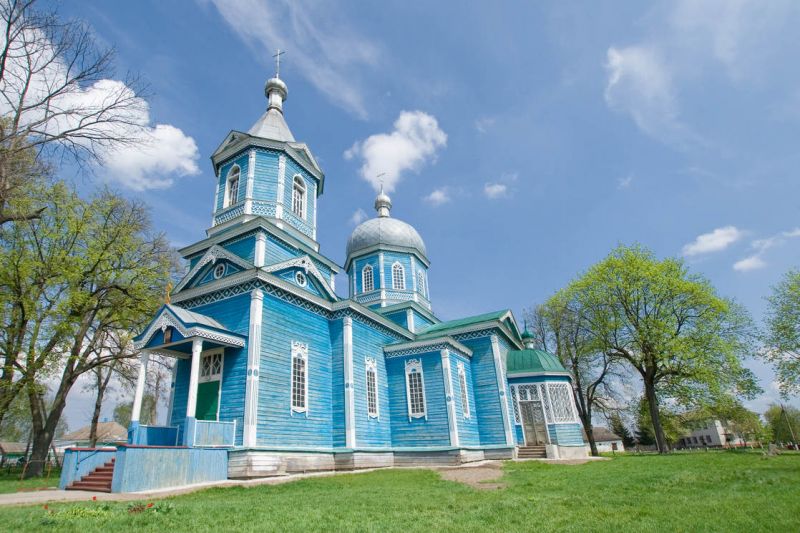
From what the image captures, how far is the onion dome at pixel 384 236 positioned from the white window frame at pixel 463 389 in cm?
940

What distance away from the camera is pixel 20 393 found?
17328 millimetres

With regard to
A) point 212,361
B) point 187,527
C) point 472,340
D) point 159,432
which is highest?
point 472,340

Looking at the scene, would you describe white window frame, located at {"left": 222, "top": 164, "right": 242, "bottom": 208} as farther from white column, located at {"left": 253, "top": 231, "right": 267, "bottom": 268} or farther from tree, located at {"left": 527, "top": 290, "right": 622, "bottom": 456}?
tree, located at {"left": 527, "top": 290, "right": 622, "bottom": 456}

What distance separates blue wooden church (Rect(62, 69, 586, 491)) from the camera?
12.6 meters

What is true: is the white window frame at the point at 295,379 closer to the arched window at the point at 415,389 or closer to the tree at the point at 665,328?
the arched window at the point at 415,389

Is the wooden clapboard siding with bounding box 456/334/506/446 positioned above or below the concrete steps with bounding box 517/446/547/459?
above

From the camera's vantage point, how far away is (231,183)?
61.7 feet

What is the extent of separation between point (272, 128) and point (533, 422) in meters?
18.5

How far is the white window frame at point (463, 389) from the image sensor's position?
1905cm

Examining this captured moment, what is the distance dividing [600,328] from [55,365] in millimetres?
26886

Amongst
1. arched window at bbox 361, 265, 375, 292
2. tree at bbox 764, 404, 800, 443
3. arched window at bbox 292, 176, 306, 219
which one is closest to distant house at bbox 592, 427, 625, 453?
tree at bbox 764, 404, 800, 443

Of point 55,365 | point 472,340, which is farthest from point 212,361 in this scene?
point 472,340

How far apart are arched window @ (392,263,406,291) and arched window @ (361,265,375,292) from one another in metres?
1.28

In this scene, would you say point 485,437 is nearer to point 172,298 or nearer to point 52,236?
point 172,298
